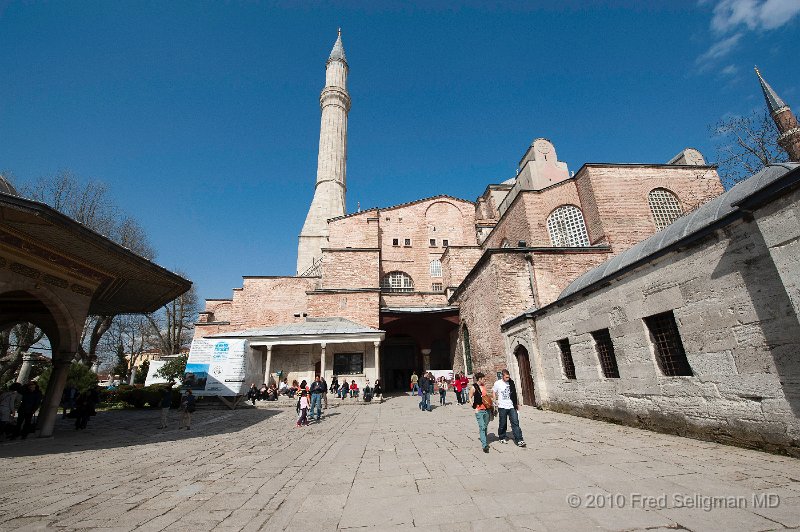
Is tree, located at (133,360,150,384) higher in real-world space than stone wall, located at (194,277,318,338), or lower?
lower

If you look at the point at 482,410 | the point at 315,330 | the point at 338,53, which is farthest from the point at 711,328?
the point at 338,53

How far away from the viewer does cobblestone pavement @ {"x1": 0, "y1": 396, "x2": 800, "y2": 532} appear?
287 centimetres

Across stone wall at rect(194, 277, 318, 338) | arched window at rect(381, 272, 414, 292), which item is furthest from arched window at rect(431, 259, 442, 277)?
stone wall at rect(194, 277, 318, 338)

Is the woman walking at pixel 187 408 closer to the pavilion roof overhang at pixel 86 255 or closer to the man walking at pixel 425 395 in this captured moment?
the pavilion roof overhang at pixel 86 255

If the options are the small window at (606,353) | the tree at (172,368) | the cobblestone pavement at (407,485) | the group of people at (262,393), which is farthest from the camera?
the tree at (172,368)

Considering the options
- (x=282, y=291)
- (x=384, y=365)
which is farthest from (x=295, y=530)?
(x=282, y=291)

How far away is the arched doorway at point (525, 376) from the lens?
446 inches

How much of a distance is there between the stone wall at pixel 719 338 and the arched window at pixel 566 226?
39.7ft

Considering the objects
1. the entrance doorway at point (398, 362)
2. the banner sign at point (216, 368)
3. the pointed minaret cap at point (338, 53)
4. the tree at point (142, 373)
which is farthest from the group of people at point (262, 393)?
the pointed minaret cap at point (338, 53)

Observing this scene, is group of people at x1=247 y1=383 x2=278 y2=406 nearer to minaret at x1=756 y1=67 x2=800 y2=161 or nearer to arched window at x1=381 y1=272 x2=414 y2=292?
arched window at x1=381 y1=272 x2=414 y2=292

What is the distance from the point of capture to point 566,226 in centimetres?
1903

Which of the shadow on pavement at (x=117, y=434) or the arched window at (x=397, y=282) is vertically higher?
the arched window at (x=397, y=282)

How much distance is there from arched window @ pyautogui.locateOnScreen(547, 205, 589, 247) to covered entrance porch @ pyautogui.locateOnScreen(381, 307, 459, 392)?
23.8 ft

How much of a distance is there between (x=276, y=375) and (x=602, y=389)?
584 inches
